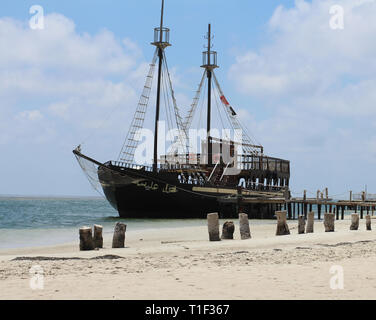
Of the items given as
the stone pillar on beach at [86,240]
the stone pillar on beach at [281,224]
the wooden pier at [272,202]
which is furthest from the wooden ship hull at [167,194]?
the stone pillar on beach at [86,240]

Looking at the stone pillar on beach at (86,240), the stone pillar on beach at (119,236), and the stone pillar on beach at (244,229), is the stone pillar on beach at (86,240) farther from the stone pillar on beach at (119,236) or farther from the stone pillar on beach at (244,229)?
the stone pillar on beach at (244,229)

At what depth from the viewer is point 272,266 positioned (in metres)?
9.99

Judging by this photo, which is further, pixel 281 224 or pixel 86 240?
pixel 281 224

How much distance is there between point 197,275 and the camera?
8.89 m

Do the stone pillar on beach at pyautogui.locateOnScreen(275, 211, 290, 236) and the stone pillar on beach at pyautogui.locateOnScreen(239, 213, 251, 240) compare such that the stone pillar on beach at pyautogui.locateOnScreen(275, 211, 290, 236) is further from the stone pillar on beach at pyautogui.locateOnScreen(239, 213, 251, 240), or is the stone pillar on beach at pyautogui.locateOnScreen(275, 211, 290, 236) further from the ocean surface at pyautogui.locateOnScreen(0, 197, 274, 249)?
the ocean surface at pyautogui.locateOnScreen(0, 197, 274, 249)

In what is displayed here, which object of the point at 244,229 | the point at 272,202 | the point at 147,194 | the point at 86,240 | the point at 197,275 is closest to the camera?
the point at 197,275

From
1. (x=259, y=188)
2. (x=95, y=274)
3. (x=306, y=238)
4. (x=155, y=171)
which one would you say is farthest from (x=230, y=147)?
(x=95, y=274)

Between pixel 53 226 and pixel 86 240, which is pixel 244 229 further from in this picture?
pixel 53 226

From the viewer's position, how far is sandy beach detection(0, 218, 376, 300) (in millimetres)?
7266

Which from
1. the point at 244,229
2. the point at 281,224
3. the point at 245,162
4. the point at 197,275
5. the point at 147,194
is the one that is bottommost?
the point at 197,275

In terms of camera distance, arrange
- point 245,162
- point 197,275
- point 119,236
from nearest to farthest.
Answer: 1. point 197,275
2. point 119,236
3. point 245,162

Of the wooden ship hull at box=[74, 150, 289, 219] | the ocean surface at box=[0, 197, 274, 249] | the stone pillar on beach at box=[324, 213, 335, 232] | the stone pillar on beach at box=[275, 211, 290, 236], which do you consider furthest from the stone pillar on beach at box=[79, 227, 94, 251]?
the wooden ship hull at box=[74, 150, 289, 219]

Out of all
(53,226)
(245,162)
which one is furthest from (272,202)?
(53,226)
